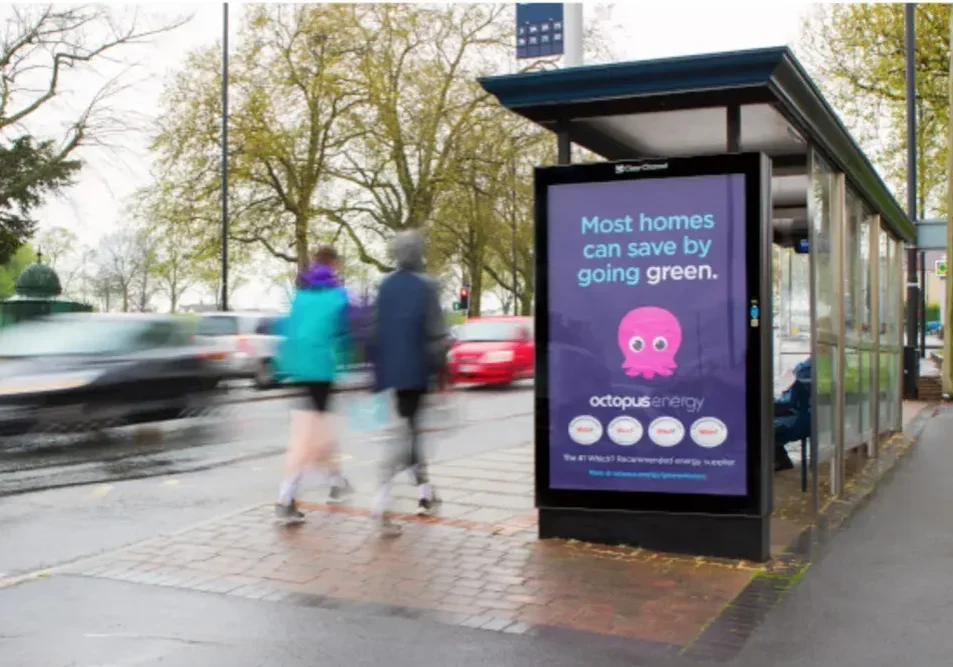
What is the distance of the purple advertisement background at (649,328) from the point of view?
20.1 ft

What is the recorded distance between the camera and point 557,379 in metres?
6.54

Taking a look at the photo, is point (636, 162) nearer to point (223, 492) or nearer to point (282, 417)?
point (223, 492)

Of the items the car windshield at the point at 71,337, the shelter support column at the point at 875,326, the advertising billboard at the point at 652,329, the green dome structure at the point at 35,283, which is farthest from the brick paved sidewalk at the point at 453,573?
the green dome structure at the point at 35,283

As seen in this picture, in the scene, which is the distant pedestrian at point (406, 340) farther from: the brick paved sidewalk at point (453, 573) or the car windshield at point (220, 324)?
the car windshield at point (220, 324)

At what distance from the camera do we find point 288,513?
7.16m

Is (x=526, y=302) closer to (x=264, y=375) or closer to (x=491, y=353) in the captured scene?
(x=491, y=353)

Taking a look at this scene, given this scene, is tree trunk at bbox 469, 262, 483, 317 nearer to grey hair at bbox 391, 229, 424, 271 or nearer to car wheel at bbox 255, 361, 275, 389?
car wheel at bbox 255, 361, 275, 389

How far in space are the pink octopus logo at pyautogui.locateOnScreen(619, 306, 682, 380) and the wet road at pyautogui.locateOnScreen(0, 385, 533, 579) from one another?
1846 mm

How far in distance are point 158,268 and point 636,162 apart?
3513 centimetres

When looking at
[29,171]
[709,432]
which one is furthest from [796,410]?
[29,171]

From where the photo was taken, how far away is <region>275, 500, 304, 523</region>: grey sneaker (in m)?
7.12

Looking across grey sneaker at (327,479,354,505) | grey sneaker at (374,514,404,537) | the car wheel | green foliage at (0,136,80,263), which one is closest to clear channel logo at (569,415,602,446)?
grey sneaker at (374,514,404,537)

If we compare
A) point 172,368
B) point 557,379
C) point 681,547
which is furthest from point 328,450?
point 172,368

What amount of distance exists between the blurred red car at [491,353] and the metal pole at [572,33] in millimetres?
11952
